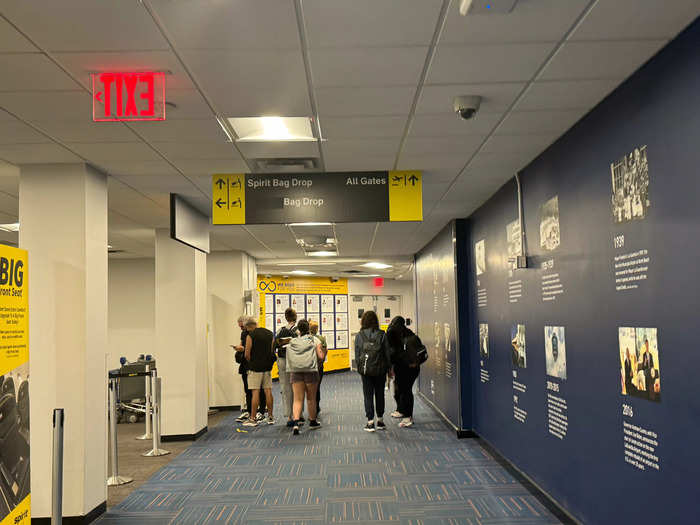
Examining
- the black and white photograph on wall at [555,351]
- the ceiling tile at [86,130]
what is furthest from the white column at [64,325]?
the black and white photograph on wall at [555,351]

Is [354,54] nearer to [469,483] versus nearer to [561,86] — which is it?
[561,86]

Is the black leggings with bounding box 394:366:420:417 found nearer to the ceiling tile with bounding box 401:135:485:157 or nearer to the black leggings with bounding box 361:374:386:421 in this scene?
the black leggings with bounding box 361:374:386:421

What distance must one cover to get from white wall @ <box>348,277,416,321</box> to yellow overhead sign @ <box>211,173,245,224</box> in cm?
1305

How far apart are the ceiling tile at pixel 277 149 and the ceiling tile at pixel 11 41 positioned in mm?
1636

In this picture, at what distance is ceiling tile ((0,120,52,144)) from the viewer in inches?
149

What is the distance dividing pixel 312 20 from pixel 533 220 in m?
2.94

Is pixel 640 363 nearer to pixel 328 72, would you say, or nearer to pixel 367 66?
pixel 367 66

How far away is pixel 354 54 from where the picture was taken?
2.88m

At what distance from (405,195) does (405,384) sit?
3.99 metres

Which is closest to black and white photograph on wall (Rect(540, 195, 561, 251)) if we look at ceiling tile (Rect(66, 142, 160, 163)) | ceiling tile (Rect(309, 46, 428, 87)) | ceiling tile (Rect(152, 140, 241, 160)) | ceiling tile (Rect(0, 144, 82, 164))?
ceiling tile (Rect(309, 46, 428, 87))

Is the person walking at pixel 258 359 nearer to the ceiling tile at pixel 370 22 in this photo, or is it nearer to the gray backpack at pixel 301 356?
the gray backpack at pixel 301 356

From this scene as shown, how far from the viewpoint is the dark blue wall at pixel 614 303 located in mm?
2715

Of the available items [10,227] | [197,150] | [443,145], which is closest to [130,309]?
[10,227]

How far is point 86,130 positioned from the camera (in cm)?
391
